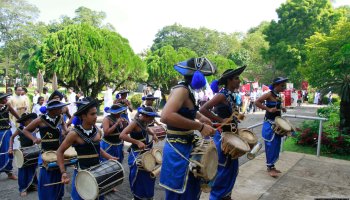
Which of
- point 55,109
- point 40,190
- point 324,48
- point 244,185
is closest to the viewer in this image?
point 40,190

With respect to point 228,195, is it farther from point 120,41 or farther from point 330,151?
point 120,41

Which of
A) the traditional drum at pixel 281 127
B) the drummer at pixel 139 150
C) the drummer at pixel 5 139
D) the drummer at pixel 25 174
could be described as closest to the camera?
the drummer at pixel 139 150

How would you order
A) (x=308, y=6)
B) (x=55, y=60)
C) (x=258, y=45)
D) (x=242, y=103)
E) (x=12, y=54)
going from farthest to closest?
(x=258, y=45) → (x=12, y=54) → (x=308, y=6) → (x=242, y=103) → (x=55, y=60)

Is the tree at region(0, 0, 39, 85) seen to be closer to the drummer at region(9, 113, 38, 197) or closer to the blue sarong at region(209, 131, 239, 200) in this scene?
the drummer at region(9, 113, 38, 197)

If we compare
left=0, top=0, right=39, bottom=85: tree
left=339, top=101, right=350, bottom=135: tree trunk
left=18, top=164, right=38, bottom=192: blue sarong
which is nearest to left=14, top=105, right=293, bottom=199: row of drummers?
left=18, top=164, right=38, bottom=192: blue sarong

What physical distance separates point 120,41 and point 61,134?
16.9 metres

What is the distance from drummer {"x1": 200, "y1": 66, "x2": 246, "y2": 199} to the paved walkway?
2.97ft

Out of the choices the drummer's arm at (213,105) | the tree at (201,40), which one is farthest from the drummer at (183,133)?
the tree at (201,40)

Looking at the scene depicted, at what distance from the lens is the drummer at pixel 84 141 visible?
3.83 meters

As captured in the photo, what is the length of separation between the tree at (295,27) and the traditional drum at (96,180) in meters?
31.7

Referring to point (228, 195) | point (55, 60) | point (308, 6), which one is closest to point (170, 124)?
point (228, 195)

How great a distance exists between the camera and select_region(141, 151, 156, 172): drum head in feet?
16.1

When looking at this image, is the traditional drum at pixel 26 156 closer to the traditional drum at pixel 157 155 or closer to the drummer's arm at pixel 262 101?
the traditional drum at pixel 157 155

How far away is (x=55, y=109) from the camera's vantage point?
4949mm
